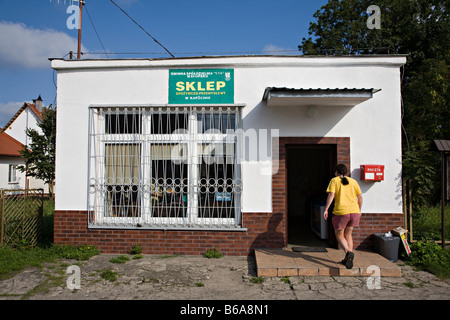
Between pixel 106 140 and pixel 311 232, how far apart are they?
5174 millimetres

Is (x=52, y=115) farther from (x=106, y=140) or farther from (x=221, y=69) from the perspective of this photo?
(x=221, y=69)

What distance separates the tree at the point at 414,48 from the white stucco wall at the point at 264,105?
75 centimetres

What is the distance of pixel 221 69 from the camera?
234 inches

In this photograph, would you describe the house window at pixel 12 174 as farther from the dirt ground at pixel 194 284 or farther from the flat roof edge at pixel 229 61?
the dirt ground at pixel 194 284

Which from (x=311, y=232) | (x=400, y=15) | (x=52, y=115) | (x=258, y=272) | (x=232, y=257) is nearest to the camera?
(x=258, y=272)

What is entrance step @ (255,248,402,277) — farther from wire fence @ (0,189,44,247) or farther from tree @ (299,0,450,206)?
wire fence @ (0,189,44,247)

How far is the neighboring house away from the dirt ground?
16.9 m

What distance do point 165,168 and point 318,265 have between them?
3289 mm

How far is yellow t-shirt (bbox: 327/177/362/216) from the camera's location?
4.80 meters

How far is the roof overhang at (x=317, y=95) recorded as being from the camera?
5.00 metres

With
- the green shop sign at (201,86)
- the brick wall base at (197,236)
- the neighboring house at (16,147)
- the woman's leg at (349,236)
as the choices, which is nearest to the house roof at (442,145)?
the brick wall base at (197,236)

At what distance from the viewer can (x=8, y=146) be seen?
23.5 m

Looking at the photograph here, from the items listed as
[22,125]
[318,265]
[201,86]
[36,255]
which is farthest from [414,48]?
[22,125]
